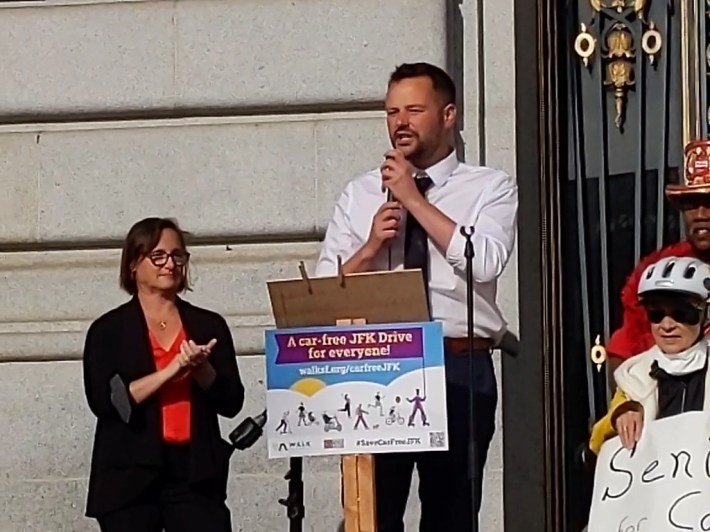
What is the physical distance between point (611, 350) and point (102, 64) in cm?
282

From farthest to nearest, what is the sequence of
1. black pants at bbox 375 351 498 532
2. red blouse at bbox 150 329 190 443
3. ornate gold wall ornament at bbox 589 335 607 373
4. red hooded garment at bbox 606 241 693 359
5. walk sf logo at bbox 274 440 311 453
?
ornate gold wall ornament at bbox 589 335 607 373 → red blouse at bbox 150 329 190 443 → black pants at bbox 375 351 498 532 → red hooded garment at bbox 606 241 693 359 → walk sf logo at bbox 274 440 311 453

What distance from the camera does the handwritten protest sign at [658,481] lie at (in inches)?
199

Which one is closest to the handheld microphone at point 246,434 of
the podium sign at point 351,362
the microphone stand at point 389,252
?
the podium sign at point 351,362

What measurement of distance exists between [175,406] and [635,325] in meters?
1.49

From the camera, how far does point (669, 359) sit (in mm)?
5344

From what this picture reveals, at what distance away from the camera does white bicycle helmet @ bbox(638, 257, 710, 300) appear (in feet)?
17.4

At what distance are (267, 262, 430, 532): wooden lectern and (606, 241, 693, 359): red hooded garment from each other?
2.13 ft

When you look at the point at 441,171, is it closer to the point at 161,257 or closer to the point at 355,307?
the point at 355,307

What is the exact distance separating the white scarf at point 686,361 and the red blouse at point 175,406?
1569mm

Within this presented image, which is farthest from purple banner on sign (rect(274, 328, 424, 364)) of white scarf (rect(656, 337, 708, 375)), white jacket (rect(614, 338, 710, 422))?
white scarf (rect(656, 337, 708, 375))

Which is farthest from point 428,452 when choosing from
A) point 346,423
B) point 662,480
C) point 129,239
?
point 129,239

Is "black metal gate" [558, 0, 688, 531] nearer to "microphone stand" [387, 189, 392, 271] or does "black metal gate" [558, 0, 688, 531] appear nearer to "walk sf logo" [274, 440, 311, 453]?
"microphone stand" [387, 189, 392, 271]

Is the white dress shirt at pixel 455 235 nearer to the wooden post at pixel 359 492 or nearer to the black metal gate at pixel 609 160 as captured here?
the wooden post at pixel 359 492

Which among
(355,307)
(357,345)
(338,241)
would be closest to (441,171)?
(338,241)
